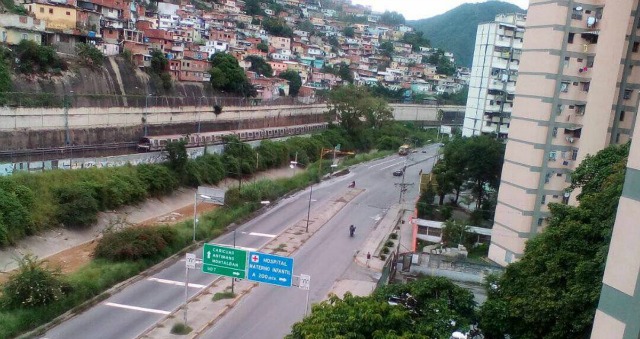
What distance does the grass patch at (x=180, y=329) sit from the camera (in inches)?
553

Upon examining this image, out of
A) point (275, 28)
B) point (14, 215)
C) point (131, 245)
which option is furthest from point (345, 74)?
point (131, 245)

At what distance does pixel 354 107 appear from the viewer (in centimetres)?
5238

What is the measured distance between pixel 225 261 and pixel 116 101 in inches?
970

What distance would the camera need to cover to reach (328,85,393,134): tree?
51.9 metres

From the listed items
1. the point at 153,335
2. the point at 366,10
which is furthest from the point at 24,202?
the point at 366,10

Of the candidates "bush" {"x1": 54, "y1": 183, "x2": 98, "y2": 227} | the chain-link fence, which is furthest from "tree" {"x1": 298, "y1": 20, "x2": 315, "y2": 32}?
"bush" {"x1": 54, "y1": 183, "x2": 98, "y2": 227}

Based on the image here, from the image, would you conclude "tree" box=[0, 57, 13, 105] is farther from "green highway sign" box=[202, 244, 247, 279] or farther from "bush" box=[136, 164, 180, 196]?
"green highway sign" box=[202, 244, 247, 279]

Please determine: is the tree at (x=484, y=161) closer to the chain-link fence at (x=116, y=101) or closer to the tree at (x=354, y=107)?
the chain-link fence at (x=116, y=101)

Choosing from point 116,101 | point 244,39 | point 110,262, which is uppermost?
point 244,39

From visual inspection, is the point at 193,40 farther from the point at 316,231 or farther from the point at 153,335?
the point at 153,335

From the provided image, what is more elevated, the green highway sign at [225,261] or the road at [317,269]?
the green highway sign at [225,261]

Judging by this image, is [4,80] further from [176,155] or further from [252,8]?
[252,8]

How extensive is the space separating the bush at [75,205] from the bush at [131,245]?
377 cm

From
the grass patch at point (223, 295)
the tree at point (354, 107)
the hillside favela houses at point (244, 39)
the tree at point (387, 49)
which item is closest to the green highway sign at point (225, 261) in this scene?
the grass patch at point (223, 295)
